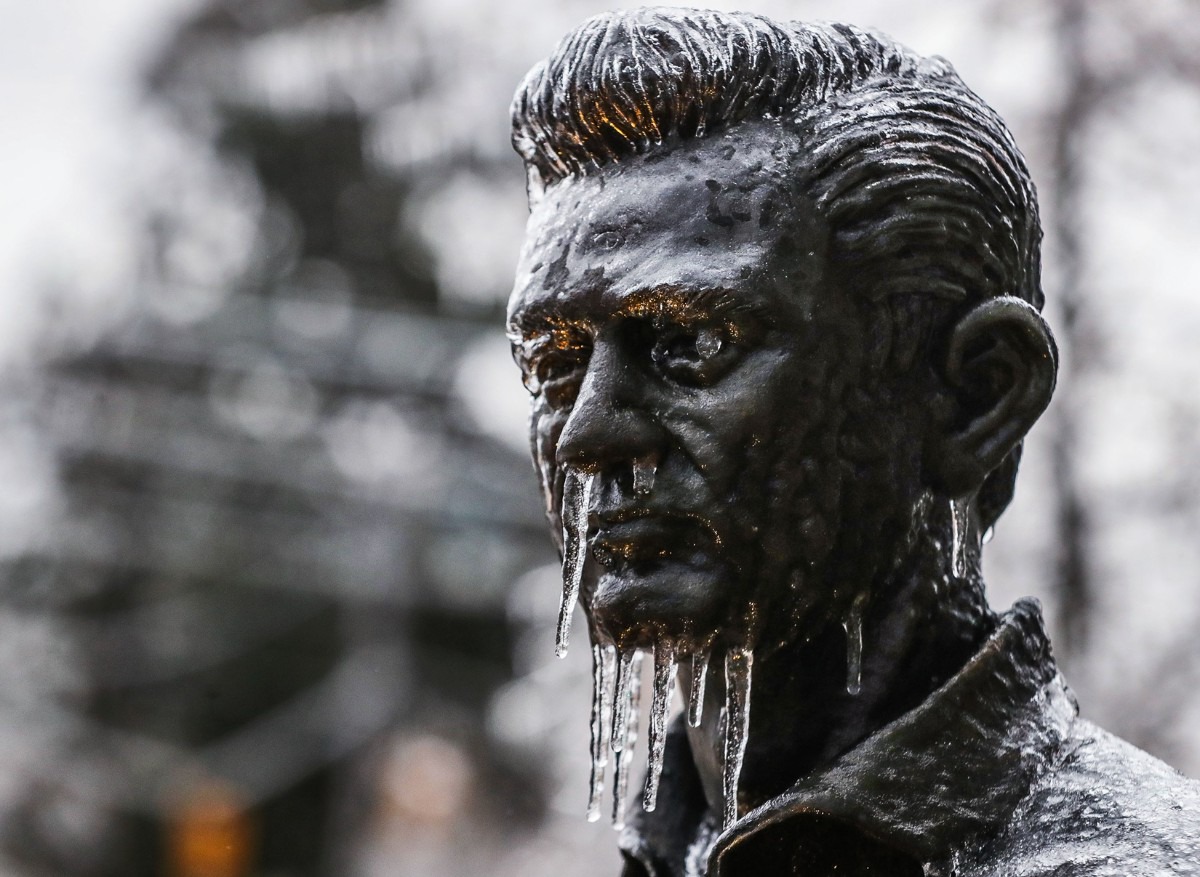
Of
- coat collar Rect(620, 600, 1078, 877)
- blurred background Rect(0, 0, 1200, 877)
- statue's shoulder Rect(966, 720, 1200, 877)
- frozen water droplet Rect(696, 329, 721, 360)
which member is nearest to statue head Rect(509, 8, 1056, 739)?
frozen water droplet Rect(696, 329, 721, 360)

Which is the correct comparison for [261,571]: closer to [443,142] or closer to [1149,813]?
[443,142]

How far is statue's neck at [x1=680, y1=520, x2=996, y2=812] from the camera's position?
2828mm

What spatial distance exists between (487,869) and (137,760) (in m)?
6.81

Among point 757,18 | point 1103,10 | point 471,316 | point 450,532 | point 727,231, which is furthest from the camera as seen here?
point 471,316

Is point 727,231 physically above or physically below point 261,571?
below

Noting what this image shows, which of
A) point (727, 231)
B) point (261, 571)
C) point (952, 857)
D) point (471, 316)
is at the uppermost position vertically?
point (471, 316)

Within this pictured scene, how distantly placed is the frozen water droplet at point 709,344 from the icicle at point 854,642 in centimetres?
48

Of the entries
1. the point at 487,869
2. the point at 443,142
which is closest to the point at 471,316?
the point at 443,142

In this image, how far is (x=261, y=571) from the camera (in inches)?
874

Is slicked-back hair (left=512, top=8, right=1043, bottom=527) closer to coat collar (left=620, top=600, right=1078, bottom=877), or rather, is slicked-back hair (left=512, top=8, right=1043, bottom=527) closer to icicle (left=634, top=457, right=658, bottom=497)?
icicle (left=634, top=457, right=658, bottom=497)

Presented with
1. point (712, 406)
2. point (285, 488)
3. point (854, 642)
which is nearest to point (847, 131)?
point (712, 406)

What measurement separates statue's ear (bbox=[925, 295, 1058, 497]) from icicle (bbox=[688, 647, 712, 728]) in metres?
0.49

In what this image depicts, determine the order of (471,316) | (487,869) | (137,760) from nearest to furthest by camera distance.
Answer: (487,869)
(471,316)
(137,760)

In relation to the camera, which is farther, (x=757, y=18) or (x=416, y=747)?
(x=416, y=747)
